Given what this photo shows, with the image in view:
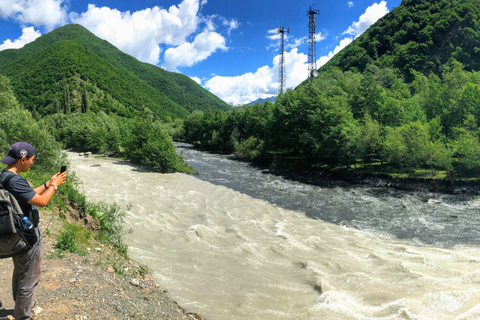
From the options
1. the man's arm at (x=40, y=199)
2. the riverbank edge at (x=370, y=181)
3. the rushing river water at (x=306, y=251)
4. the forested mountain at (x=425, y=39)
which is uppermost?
the forested mountain at (x=425, y=39)

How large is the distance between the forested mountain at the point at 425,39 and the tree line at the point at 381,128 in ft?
97.4

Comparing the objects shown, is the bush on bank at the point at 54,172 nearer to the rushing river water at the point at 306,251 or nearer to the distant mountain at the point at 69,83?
the rushing river water at the point at 306,251

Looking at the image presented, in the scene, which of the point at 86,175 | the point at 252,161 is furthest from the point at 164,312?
the point at 252,161

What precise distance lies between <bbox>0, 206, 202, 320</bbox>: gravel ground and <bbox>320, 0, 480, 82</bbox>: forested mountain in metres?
90.1

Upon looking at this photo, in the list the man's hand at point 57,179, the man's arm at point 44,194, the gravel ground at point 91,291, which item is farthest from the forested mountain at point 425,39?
the man's arm at point 44,194

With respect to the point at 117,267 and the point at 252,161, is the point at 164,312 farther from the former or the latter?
the point at 252,161

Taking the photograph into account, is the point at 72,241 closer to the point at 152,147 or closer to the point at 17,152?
the point at 17,152

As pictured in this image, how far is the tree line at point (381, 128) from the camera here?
30469mm

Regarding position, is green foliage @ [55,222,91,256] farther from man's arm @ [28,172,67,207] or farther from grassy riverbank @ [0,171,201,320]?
man's arm @ [28,172,67,207]

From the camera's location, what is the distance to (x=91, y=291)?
6762mm

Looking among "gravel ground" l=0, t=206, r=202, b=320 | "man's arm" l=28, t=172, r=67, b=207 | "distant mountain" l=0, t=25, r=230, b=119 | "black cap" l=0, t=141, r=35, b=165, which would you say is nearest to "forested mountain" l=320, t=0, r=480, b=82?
"gravel ground" l=0, t=206, r=202, b=320

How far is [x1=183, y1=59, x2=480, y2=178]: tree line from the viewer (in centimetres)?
3047

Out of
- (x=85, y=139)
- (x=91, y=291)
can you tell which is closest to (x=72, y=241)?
(x=91, y=291)

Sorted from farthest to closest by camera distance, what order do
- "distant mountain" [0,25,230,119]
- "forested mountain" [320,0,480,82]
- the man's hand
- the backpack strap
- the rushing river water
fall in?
1. "distant mountain" [0,25,230,119]
2. "forested mountain" [320,0,480,82]
3. the rushing river water
4. the man's hand
5. the backpack strap
